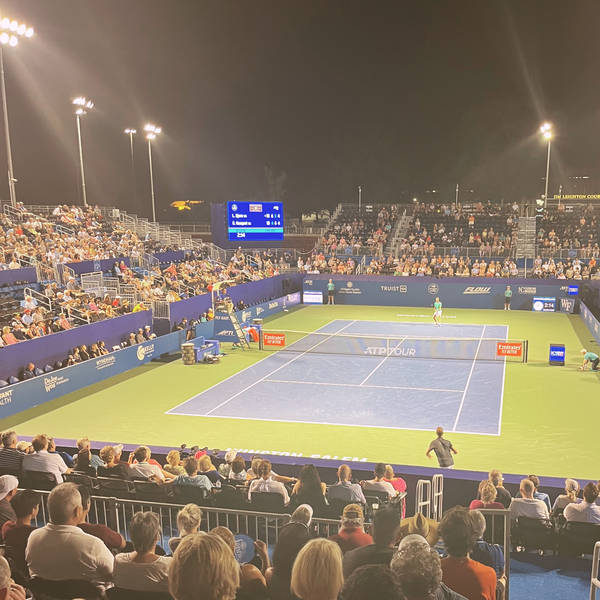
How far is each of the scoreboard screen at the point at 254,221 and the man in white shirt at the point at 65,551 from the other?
139 ft

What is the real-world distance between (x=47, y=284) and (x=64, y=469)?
2173 centimetres

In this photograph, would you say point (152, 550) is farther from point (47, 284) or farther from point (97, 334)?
point (47, 284)

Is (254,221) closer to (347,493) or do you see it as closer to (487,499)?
(347,493)

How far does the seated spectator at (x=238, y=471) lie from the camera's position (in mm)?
11318

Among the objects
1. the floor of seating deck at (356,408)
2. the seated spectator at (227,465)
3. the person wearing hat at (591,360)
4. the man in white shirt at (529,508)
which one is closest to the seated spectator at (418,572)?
the man in white shirt at (529,508)

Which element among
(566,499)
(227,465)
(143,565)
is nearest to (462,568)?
(143,565)

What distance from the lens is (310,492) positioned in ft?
31.5

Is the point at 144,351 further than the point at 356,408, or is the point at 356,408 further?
the point at 144,351

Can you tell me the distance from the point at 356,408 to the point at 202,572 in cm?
1710

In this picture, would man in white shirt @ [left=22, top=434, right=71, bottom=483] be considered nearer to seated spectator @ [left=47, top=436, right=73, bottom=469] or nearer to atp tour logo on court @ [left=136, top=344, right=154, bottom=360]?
seated spectator @ [left=47, top=436, right=73, bottom=469]

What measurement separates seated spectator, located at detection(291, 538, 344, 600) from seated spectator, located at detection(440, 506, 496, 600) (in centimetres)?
138

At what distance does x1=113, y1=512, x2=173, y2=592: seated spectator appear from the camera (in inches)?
198

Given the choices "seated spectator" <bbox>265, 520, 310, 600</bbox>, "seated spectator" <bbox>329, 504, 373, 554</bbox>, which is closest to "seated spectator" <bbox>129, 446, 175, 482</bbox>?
"seated spectator" <bbox>329, 504, 373, 554</bbox>

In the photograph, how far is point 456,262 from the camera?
47031mm
